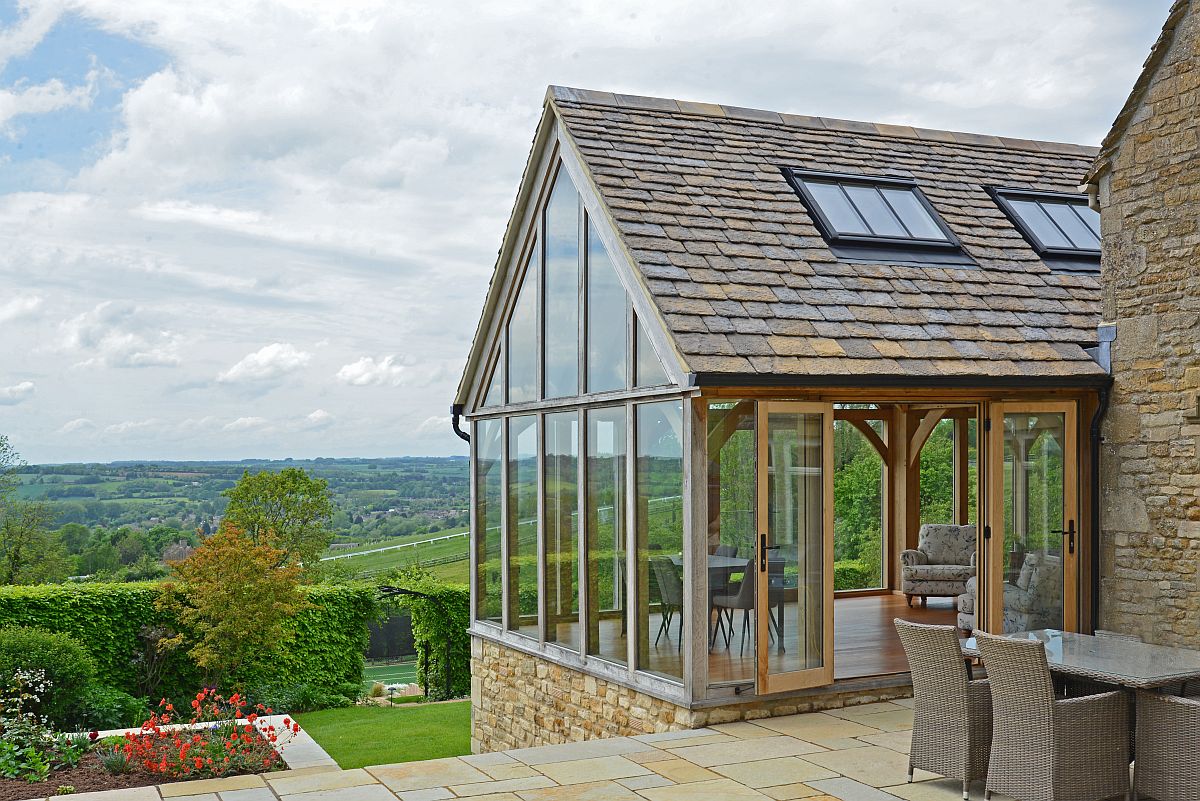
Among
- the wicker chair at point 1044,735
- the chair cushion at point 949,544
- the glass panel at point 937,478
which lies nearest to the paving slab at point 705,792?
the wicker chair at point 1044,735

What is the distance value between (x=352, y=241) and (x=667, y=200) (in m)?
31.4

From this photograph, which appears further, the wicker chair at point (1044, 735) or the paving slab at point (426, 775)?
the paving slab at point (426, 775)

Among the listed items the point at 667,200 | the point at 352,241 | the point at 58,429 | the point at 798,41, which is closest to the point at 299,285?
the point at 352,241

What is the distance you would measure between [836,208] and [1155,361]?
2965 millimetres

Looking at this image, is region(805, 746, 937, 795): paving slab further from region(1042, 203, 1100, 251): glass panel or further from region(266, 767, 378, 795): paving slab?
region(1042, 203, 1100, 251): glass panel

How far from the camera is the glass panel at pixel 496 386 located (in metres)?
11.4

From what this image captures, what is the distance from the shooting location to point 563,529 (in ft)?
32.6

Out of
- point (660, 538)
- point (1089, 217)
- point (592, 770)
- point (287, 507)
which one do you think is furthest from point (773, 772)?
point (287, 507)

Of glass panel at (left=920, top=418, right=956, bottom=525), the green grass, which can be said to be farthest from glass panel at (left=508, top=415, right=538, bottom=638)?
glass panel at (left=920, top=418, right=956, bottom=525)

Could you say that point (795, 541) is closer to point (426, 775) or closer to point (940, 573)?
point (426, 775)

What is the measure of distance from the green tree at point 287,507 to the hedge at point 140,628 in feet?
39.1

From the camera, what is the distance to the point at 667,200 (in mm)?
9500

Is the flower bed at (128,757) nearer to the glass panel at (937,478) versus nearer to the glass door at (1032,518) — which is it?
the glass door at (1032,518)

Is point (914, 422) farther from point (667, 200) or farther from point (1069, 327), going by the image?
point (667, 200)
